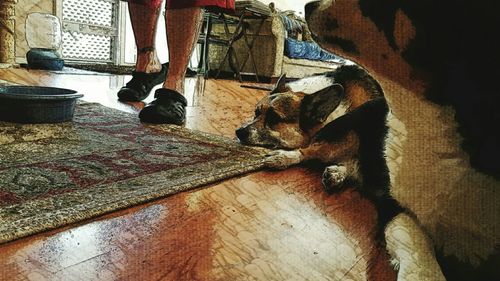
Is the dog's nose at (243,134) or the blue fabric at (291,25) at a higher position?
the blue fabric at (291,25)

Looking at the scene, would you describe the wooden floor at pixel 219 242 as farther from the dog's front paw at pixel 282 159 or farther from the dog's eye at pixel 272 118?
the dog's eye at pixel 272 118

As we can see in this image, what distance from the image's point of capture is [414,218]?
710mm

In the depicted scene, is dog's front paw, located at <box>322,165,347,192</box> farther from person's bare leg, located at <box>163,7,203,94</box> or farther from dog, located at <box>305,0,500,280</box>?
person's bare leg, located at <box>163,7,203,94</box>

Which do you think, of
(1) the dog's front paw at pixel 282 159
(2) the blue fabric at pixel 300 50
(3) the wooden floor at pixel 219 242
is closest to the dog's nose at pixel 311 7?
(3) the wooden floor at pixel 219 242

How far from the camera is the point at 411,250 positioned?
67 cm

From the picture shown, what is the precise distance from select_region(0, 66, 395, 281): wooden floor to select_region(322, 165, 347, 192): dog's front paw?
78 millimetres

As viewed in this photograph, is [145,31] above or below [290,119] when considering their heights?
above

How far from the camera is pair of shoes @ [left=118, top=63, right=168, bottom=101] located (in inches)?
85.9

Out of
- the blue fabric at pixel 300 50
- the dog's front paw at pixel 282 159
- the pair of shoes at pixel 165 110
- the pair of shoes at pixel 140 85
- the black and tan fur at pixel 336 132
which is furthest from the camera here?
the blue fabric at pixel 300 50

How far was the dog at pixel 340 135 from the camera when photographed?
0.91 m

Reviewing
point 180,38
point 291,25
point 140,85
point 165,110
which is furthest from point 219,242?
point 291,25

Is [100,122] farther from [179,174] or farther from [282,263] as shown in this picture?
[282,263]

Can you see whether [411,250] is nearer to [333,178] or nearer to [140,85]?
[333,178]

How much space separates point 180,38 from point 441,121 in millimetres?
1294
